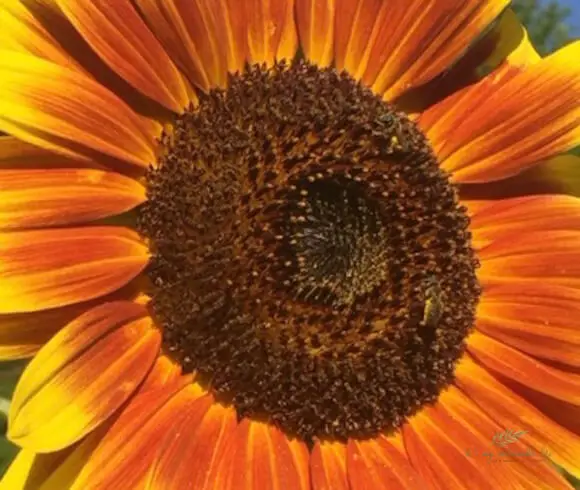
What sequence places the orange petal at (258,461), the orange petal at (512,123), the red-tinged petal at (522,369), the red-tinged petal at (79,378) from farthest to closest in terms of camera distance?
the orange petal at (512,123) < the red-tinged petal at (522,369) < the orange petal at (258,461) < the red-tinged petal at (79,378)

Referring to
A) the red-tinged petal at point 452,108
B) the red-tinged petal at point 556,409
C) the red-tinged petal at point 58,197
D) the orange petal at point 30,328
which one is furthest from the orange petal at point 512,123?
the orange petal at point 30,328

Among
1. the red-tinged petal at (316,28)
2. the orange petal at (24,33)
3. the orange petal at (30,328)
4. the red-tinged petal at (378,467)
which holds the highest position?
the orange petal at (24,33)

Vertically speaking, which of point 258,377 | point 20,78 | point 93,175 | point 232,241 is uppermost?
point 20,78

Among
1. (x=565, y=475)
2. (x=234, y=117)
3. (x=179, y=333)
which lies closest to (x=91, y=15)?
(x=234, y=117)

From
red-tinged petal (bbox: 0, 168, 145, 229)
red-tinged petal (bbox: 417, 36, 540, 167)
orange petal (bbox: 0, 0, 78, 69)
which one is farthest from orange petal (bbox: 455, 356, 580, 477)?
orange petal (bbox: 0, 0, 78, 69)

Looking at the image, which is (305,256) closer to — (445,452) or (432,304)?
(432,304)

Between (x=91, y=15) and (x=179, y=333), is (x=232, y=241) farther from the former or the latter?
(x=91, y=15)

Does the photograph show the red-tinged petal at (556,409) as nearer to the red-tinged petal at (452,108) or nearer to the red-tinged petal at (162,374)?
the red-tinged petal at (452,108)
